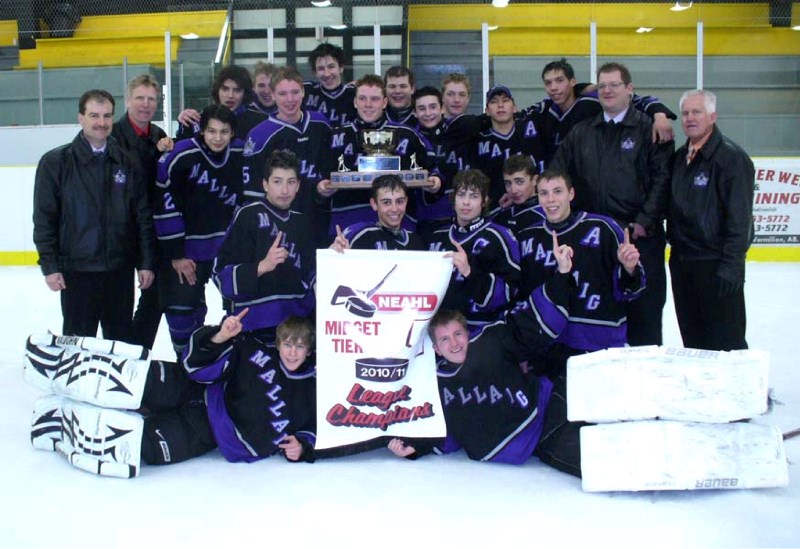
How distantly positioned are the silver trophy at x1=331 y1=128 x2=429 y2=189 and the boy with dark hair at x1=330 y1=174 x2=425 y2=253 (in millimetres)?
70

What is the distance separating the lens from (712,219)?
3.22 metres

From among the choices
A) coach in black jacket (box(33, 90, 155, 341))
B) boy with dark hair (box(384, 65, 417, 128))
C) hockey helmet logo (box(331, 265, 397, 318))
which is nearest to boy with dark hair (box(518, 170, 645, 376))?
hockey helmet logo (box(331, 265, 397, 318))

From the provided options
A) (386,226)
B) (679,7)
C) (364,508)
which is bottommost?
(364,508)

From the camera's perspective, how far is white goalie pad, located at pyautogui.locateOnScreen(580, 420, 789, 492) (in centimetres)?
249

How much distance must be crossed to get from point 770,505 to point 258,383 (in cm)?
164

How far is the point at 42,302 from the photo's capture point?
658 cm

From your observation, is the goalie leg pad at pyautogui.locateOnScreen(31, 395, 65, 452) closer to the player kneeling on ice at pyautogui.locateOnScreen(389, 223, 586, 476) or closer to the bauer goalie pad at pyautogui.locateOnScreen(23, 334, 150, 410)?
the bauer goalie pad at pyautogui.locateOnScreen(23, 334, 150, 410)

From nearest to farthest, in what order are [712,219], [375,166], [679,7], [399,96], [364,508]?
[364,508] → [712,219] → [375,166] → [399,96] → [679,7]

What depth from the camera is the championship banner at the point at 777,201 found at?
28.2 feet

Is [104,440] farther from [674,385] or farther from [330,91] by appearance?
[330,91]

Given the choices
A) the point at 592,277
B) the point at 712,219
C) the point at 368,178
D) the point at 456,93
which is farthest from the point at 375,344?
the point at 456,93

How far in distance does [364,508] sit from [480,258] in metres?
1.07

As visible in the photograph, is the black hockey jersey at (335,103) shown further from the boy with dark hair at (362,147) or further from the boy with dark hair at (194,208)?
the boy with dark hair at (194,208)

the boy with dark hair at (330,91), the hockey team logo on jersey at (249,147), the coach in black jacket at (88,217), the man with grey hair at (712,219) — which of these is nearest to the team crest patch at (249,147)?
the hockey team logo on jersey at (249,147)
